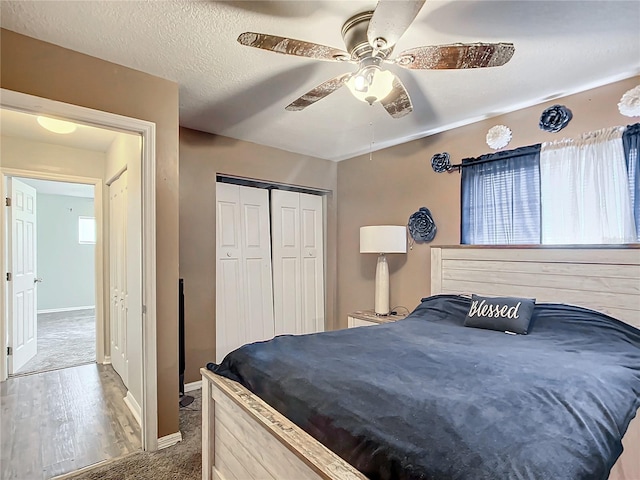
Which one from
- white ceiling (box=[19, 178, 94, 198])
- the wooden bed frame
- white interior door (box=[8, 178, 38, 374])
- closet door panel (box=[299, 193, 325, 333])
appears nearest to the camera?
the wooden bed frame

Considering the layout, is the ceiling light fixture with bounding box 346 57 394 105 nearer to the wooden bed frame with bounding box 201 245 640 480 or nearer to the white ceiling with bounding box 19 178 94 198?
the wooden bed frame with bounding box 201 245 640 480

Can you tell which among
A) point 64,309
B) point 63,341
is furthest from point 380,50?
point 64,309

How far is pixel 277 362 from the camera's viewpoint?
1635mm

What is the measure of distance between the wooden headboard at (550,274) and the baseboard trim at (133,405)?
2.66m

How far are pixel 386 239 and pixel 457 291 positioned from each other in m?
0.80

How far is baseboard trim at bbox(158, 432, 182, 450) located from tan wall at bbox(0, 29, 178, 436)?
0.09ft

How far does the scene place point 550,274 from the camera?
2.53 metres

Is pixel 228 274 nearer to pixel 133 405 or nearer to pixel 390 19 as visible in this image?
pixel 133 405

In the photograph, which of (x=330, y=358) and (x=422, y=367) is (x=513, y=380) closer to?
(x=422, y=367)

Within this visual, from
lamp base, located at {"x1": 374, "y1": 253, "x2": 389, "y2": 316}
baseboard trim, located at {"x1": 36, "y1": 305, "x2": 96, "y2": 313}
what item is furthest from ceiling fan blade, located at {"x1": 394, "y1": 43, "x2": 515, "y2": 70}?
baseboard trim, located at {"x1": 36, "y1": 305, "x2": 96, "y2": 313}

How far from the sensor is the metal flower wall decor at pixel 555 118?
2561 mm

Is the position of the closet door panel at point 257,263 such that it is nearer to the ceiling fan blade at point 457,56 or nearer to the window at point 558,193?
the window at point 558,193

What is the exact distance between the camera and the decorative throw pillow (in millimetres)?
2293

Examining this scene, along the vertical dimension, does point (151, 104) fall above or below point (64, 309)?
above
